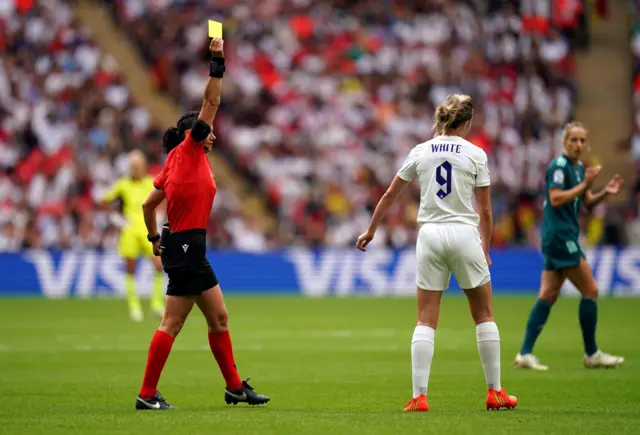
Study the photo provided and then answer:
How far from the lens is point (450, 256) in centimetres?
912

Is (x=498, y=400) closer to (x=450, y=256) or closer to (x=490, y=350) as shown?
(x=490, y=350)

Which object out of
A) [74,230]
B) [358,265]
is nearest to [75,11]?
[74,230]

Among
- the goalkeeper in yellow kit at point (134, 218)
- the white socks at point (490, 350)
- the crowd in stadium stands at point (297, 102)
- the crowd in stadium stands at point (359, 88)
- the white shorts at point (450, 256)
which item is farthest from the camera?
the crowd in stadium stands at point (359, 88)

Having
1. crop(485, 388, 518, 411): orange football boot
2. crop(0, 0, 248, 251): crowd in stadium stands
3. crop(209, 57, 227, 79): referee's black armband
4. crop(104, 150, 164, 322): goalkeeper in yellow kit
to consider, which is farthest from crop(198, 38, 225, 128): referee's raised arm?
crop(0, 0, 248, 251): crowd in stadium stands

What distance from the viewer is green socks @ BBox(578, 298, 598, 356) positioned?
13250 mm

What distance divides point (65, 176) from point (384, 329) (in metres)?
13.2

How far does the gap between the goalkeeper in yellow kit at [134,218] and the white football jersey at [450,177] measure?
1150cm

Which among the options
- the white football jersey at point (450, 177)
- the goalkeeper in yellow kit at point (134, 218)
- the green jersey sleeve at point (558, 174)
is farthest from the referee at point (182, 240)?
the goalkeeper in yellow kit at point (134, 218)

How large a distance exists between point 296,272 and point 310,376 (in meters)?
15.8

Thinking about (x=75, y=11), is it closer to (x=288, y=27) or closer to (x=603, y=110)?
(x=288, y=27)

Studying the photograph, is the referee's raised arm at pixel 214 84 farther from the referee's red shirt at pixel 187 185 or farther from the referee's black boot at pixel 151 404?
the referee's black boot at pixel 151 404

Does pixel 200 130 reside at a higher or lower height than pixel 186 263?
higher

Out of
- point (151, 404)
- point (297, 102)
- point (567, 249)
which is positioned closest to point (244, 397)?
point (151, 404)

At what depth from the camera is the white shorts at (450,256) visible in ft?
29.8
